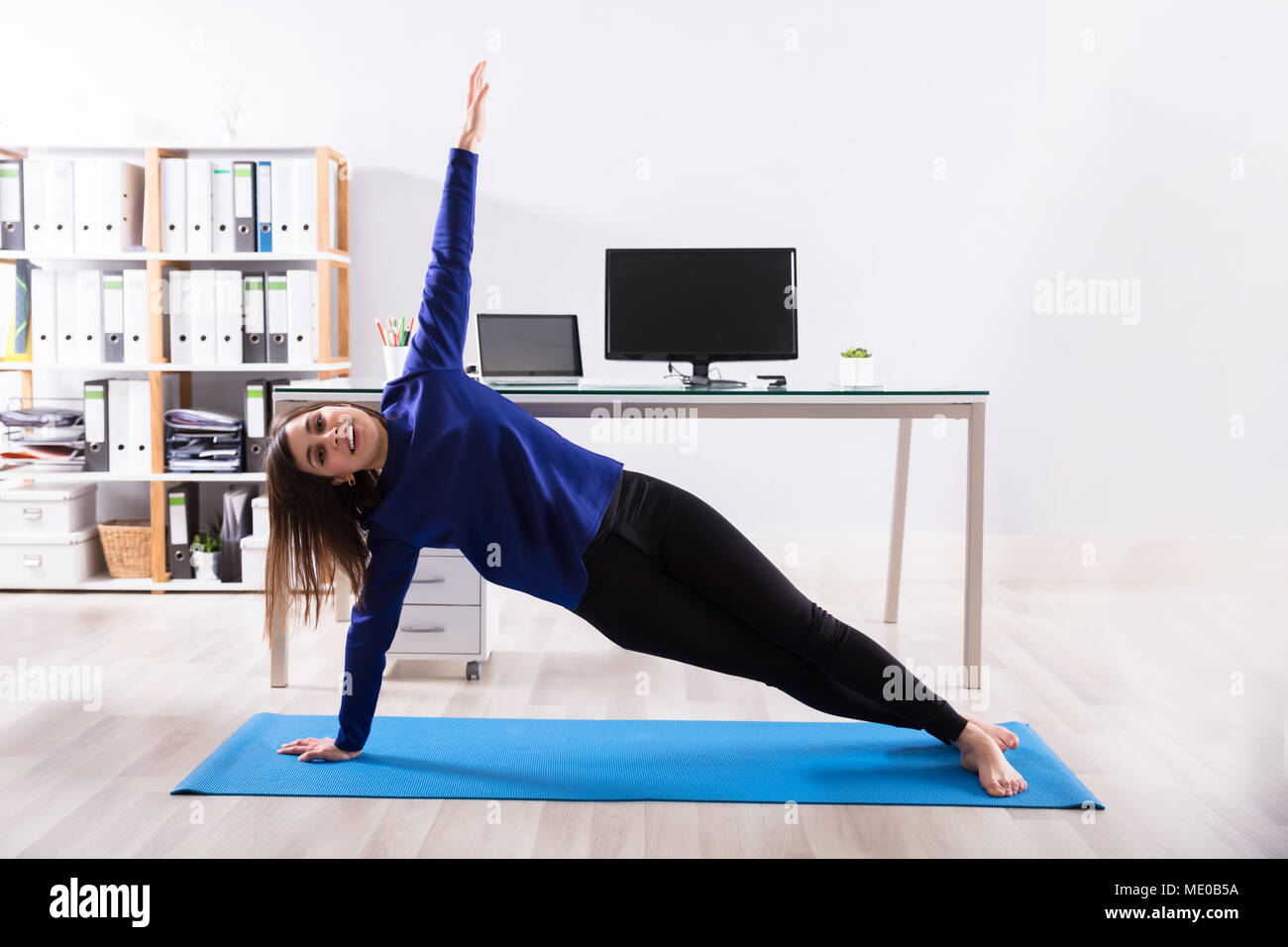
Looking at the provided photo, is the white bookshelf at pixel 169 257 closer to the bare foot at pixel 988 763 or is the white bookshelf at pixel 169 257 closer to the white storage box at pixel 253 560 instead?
the white storage box at pixel 253 560

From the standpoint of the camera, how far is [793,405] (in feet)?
8.70

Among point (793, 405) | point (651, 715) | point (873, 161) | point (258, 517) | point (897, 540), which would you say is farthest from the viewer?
point (873, 161)

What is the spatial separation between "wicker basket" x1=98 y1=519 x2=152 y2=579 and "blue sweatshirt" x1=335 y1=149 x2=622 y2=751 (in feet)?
6.65

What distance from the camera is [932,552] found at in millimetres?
3994

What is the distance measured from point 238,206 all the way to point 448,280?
1941 mm

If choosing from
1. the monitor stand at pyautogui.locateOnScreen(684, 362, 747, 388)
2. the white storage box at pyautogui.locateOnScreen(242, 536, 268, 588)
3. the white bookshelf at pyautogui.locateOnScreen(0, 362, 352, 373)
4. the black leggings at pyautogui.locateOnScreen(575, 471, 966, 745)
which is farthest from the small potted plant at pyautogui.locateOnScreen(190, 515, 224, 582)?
the black leggings at pyautogui.locateOnScreen(575, 471, 966, 745)

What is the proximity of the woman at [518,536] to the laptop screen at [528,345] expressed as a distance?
100 centimetres

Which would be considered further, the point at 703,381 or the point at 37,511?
the point at 37,511

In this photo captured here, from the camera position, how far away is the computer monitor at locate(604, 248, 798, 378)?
3125 millimetres

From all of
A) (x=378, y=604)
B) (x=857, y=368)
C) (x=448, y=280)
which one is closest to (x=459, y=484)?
(x=378, y=604)

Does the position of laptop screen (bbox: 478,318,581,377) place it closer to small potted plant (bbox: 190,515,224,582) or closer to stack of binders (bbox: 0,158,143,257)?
small potted plant (bbox: 190,515,224,582)

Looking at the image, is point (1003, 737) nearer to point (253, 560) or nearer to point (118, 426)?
point (253, 560)

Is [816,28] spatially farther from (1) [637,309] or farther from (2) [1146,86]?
(1) [637,309]
